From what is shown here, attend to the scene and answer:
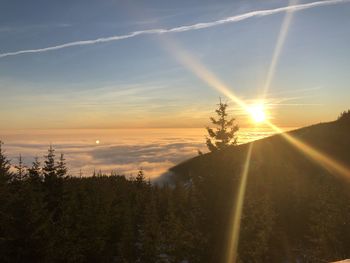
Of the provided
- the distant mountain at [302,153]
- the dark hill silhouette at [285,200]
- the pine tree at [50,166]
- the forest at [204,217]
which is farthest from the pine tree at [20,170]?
the dark hill silhouette at [285,200]

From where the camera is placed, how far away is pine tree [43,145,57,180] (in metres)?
39.8

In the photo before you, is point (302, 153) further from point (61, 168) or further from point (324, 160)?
point (61, 168)

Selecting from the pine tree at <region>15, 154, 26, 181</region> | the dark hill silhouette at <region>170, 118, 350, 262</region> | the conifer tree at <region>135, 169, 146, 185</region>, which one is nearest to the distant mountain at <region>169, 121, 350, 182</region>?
the dark hill silhouette at <region>170, 118, 350, 262</region>

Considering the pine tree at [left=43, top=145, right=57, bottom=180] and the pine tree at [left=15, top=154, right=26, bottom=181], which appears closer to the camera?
the pine tree at [left=15, top=154, right=26, bottom=181]

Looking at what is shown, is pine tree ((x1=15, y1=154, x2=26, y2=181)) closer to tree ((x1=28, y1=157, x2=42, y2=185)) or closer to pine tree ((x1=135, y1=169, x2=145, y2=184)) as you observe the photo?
tree ((x1=28, y1=157, x2=42, y2=185))

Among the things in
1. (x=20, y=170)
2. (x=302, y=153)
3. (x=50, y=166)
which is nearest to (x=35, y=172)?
(x=50, y=166)

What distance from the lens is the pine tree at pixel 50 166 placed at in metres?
39.8

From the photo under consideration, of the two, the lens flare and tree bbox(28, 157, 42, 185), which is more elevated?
tree bbox(28, 157, 42, 185)

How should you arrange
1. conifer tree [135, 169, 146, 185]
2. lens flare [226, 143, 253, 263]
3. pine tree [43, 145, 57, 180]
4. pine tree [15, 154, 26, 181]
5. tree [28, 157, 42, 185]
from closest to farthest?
lens flare [226, 143, 253, 263], pine tree [15, 154, 26, 181], pine tree [43, 145, 57, 180], tree [28, 157, 42, 185], conifer tree [135, 169, 146, 185]

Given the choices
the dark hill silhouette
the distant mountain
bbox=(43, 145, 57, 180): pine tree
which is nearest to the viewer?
the dark hill silhouette

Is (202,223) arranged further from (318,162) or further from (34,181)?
(318,162)

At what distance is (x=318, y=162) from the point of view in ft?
163

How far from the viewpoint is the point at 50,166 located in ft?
132

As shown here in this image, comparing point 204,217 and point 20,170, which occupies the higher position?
point 20,170
